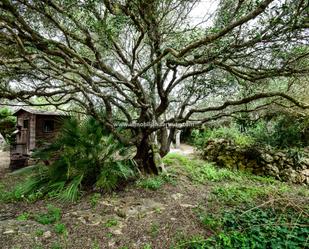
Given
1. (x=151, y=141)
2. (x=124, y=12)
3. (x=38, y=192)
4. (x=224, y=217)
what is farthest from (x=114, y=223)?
(x=124, y=12)

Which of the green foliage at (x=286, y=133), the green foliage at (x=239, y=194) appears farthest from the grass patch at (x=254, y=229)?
the green foliage at (x=286, y=133)

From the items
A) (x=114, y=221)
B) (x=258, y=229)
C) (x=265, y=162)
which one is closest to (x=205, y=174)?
(x=265, y=162)

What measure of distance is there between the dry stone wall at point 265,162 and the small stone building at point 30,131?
593 centimetres

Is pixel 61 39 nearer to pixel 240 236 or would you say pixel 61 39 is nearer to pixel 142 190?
pixel 142 190

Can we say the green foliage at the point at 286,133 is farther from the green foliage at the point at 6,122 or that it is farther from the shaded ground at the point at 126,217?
the green foliage at the point at 6,122

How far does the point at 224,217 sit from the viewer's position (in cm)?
314

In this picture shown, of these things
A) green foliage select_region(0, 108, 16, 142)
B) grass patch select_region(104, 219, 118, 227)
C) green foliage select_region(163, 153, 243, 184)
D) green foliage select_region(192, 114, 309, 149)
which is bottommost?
grass patch select_region(104, 219, 118, 227)

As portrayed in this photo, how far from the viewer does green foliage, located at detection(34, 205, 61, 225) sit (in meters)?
3.14

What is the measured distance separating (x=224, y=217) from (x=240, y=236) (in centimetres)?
41

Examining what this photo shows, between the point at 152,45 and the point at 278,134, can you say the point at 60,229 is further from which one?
the point at 278,134

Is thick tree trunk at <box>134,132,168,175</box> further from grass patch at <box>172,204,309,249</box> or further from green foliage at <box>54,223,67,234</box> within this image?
green foliage at <box>54,223,67,234</box>

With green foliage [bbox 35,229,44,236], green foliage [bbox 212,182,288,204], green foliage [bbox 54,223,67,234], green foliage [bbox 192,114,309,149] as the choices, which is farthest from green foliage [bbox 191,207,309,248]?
green foliage [bbox 192,114,309,149]

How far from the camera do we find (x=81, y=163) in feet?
14.6

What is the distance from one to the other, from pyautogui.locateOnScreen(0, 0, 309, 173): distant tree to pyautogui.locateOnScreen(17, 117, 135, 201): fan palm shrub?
15.0 inches
